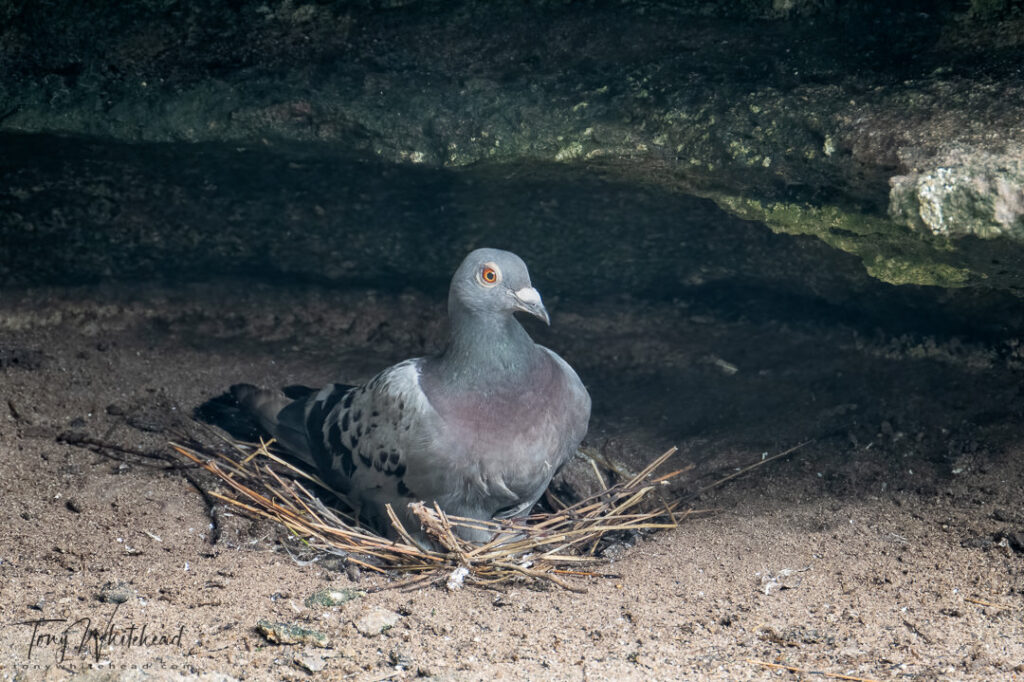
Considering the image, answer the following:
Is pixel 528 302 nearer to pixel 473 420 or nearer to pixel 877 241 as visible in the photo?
pixel 473 420

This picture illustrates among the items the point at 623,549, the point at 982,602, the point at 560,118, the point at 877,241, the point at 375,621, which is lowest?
the point at 623,549

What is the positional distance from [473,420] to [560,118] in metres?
1.38

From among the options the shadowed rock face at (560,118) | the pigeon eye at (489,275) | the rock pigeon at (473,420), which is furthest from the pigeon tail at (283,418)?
the pigeon eye at (489,275)

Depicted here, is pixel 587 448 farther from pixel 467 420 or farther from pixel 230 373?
pixel 230 373

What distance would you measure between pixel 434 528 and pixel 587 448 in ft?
4.69

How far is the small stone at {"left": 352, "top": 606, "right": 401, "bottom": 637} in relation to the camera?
3.03 m

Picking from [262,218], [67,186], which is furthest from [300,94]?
[67,186]

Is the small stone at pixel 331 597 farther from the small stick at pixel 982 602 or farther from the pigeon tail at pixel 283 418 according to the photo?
the small stick at pixel 982 602

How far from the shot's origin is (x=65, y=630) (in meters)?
2.80

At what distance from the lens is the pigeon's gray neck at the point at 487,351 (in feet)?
13.3

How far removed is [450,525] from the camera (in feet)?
12.7

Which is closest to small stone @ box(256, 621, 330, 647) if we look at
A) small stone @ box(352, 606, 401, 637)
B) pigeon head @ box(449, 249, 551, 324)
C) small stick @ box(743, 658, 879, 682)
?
small stone @ box(352, 606, 401, 637)

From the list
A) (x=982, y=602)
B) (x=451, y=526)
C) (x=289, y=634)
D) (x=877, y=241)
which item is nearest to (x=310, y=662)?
(x=289, y=634)

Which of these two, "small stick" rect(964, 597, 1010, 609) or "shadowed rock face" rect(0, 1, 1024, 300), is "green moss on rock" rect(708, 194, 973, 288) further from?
"small stick" rect(964, 597, 1010, 609)
